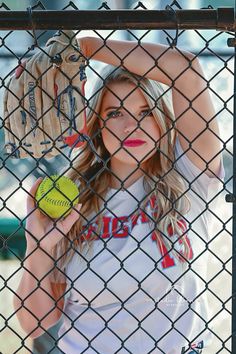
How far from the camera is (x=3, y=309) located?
4211mm

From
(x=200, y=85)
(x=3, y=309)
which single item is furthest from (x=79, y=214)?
(x=3, y=309)

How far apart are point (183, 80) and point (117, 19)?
0.33 meters

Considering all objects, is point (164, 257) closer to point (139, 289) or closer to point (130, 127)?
point (139, 289)

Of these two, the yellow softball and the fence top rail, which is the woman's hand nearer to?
the yellow softball

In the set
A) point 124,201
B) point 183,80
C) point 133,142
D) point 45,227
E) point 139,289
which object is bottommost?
point 139,289

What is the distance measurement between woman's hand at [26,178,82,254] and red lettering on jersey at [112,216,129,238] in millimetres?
114

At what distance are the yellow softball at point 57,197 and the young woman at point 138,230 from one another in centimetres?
2

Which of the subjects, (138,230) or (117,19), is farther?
(138,230)

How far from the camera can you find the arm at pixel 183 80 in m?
2.21

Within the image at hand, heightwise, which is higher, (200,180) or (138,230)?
(200,180)

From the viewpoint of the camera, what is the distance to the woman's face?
2314 millimetres

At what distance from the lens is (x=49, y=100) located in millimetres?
2131

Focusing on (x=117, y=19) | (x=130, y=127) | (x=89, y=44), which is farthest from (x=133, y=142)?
(x=117, y=19)

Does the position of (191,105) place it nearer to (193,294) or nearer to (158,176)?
(158,176)
